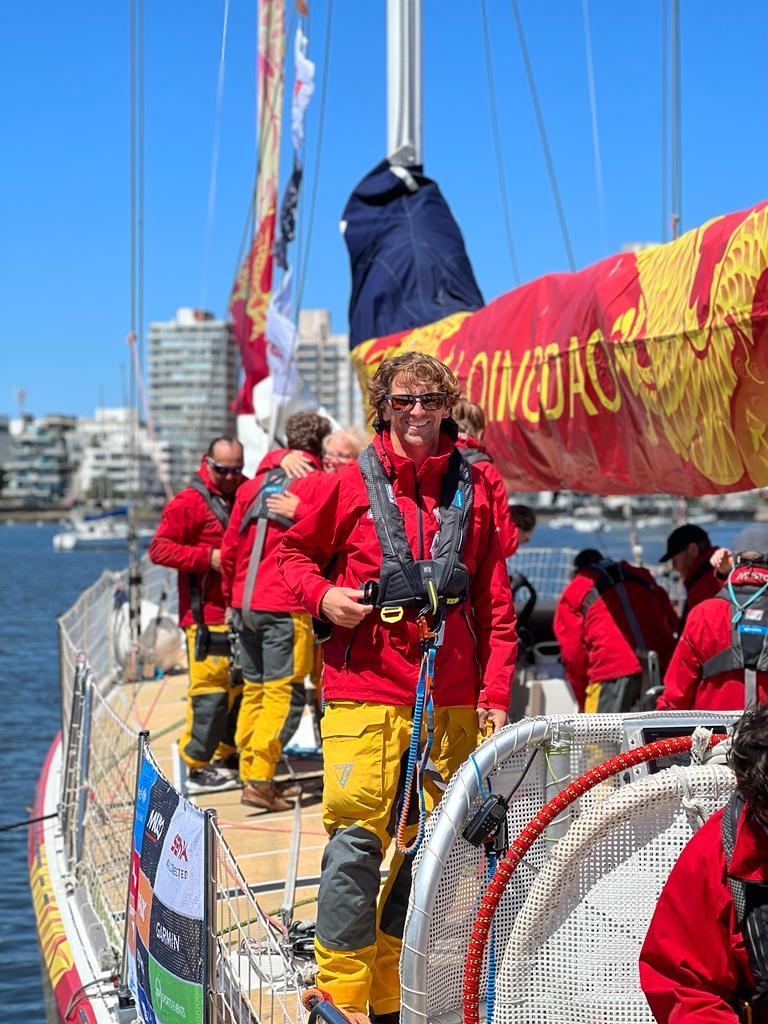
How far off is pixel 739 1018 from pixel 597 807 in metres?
0.66

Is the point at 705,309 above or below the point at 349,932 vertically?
above

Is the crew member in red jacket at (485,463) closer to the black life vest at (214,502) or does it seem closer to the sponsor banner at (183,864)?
the sponsor banner at (183,864)

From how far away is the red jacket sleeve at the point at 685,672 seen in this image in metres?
4.33

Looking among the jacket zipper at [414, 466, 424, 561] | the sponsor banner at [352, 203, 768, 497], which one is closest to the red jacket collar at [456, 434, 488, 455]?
the sponsor banner at [352, 203, 768, 497]

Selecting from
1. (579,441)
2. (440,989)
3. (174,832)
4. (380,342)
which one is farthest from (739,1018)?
(380,342)

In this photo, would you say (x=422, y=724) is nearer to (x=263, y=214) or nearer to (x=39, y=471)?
(x=263, y=214)

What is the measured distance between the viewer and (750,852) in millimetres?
2100

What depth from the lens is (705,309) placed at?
4.24 meters

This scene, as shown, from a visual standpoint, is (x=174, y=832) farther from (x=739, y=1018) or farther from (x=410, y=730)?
(x=739, y=1018)

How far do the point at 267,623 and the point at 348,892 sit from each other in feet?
9.49

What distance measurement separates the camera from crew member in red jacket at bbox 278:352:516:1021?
3.40 metres

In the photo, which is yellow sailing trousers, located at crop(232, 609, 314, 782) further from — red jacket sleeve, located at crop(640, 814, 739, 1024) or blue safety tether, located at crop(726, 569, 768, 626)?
red jacket sleeve, located at crop(640, 814, 739, 1024)

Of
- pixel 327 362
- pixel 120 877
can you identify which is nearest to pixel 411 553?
pixel 120 877

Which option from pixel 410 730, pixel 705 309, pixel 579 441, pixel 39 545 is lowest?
pixel 39 545
